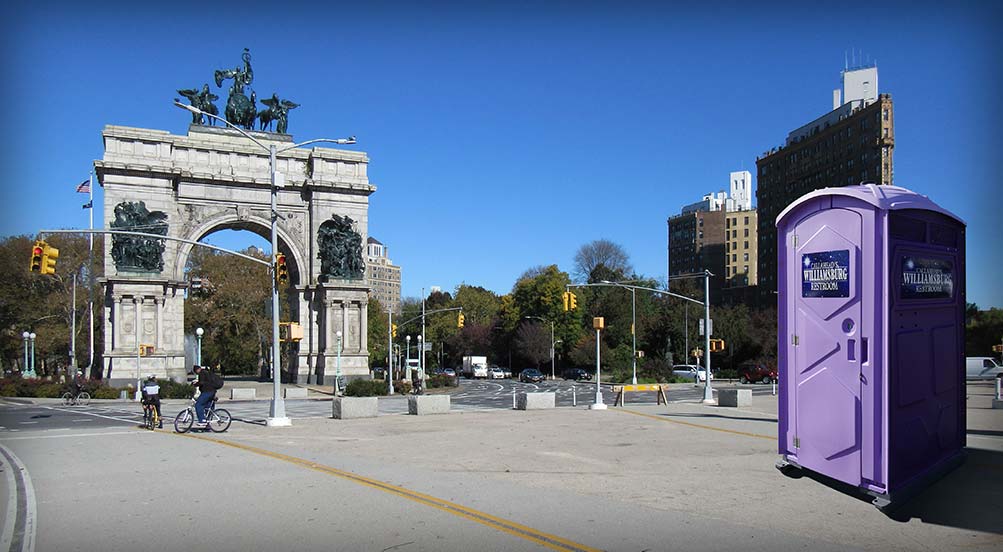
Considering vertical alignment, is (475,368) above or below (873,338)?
below

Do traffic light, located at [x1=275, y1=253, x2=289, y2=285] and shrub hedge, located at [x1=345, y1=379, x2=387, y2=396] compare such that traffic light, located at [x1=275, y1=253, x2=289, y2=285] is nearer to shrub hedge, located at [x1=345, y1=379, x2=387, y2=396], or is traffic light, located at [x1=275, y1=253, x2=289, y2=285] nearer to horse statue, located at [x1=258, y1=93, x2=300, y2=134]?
shrub hedge, located at [x1=345, y1=379, x2=387, y2=396]

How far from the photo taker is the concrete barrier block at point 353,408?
25.0 metres

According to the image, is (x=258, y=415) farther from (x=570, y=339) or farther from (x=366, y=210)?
(x=570, y=339)

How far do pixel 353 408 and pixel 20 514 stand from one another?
50.7 ft

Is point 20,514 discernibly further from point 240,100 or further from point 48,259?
point 240,100

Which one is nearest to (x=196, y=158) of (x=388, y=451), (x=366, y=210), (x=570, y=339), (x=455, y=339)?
(x=366, y=210)

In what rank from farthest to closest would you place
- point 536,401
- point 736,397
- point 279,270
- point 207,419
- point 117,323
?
1. point 117,323
2. point 536,401
3. point 736,397
4. point 279,270
5. point 207,419

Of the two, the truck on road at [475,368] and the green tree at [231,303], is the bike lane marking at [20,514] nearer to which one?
the green tree at [231,303]

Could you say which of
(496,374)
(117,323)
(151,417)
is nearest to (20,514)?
(151,417)

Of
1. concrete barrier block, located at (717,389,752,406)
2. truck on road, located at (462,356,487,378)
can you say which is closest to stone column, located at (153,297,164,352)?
concrete barrier block, located at (717,389,752,406)

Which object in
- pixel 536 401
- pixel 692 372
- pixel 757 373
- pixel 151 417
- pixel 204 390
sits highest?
pixel 204 390

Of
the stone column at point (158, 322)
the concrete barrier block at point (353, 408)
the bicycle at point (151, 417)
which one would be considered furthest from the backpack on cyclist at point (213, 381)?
the stone column at point (158, 322)

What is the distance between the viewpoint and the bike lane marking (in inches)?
329

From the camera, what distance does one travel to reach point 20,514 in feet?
32.4
